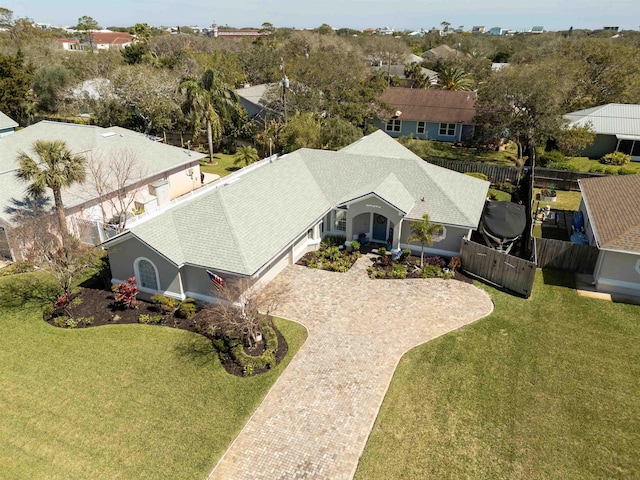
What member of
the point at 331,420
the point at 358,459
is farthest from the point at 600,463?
the point at 331,420

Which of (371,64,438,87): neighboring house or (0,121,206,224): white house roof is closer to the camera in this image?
(0,121,206,224): white house roof

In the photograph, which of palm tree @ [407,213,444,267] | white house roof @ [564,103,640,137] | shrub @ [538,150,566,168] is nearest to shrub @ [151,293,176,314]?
palm tree @ [407,213,444,267]

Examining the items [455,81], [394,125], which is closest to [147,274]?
[394,125]

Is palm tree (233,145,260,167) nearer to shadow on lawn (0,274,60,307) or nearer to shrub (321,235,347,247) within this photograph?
shrub (321,235,347,247)

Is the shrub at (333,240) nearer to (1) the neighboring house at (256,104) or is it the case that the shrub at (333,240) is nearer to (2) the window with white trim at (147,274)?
(2) the window with white trim at (147,274)

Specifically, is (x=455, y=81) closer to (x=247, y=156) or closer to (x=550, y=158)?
(x=550, y=158)

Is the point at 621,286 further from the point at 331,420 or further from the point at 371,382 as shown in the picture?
the point at 331,420

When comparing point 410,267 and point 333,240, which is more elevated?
point 333,240
